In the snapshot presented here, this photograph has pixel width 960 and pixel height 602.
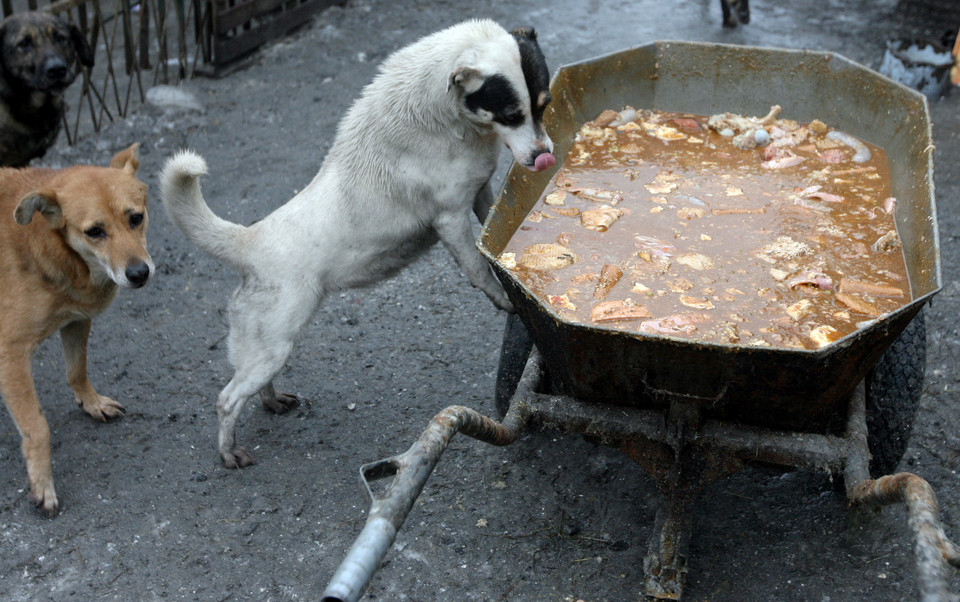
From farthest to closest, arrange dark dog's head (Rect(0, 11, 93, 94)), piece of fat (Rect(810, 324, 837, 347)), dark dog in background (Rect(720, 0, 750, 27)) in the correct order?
1. dark dog in background (Rect(720, 0, 750, 27))
2. dark dog's head (Rect(0, 11, 93, 94))
3. piece of fat (Rect(810, 324, 837, 347))

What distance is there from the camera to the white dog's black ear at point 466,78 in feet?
10.2

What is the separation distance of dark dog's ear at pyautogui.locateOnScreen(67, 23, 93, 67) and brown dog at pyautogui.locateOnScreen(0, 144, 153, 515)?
7.78ft

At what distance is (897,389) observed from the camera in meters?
3.22

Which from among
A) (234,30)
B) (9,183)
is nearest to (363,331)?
(9,183)

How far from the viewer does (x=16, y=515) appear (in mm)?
3541

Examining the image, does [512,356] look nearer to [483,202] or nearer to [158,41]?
[483,202]

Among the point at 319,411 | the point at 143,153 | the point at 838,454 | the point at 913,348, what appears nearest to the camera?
the point at 838,454

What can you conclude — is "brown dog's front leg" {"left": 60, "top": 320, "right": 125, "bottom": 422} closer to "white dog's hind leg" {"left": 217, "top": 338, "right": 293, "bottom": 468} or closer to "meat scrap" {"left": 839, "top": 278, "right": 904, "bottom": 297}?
"white dog's hind leg" {"left": 217, "top": 338, "right": 293, "bottom": 468}

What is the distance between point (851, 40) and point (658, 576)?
716 cm

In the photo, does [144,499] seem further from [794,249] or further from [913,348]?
[913,348]

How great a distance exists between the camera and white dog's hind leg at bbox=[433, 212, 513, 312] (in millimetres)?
3387

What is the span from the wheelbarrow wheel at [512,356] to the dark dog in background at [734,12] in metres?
5.99

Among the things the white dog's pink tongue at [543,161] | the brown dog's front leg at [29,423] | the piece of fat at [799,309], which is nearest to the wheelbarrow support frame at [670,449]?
Result: the piece of fat at [799,309]

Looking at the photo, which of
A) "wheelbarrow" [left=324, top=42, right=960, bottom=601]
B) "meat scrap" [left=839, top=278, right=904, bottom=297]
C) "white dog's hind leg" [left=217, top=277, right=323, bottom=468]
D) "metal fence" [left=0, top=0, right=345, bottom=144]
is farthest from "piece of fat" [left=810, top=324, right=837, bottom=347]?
"metal fence" [left=0, top=0, right=345, bottom=144]
